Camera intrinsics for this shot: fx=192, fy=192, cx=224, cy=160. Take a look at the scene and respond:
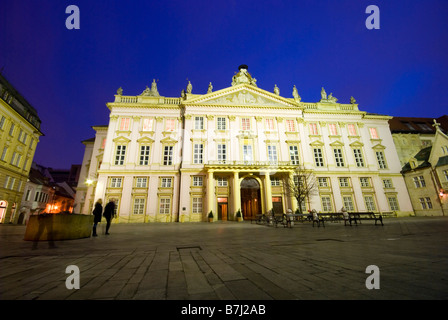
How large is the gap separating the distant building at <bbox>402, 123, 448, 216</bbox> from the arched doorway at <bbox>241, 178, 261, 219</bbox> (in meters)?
22.4

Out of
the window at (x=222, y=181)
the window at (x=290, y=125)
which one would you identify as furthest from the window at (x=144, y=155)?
the window at (x=290, y=125)

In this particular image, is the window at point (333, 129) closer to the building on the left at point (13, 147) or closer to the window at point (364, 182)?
the window at point (364, 182)

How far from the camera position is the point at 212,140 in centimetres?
2723

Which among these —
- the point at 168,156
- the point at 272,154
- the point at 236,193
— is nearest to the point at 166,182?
the point at 168,156

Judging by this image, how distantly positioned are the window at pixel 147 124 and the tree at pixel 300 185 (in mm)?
20399

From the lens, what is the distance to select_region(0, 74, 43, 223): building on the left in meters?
24.0

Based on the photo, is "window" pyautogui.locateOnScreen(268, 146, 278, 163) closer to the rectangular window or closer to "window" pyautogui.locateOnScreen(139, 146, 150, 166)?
"window" pyautogui.locateOnScreen(139, 146, 150, 166)

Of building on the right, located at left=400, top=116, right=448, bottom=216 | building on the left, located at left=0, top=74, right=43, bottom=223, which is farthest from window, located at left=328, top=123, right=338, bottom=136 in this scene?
building on the left, located at left=0, top=74, right=43, bottom=223

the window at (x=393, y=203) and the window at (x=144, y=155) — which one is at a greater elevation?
the window at (x=144, y=155)

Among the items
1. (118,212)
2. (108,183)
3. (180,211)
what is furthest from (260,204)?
(108,183)

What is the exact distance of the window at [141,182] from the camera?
992 inches

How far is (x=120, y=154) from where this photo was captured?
26188mm

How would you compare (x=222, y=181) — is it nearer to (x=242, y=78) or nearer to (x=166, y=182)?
(x=166, y=182)
